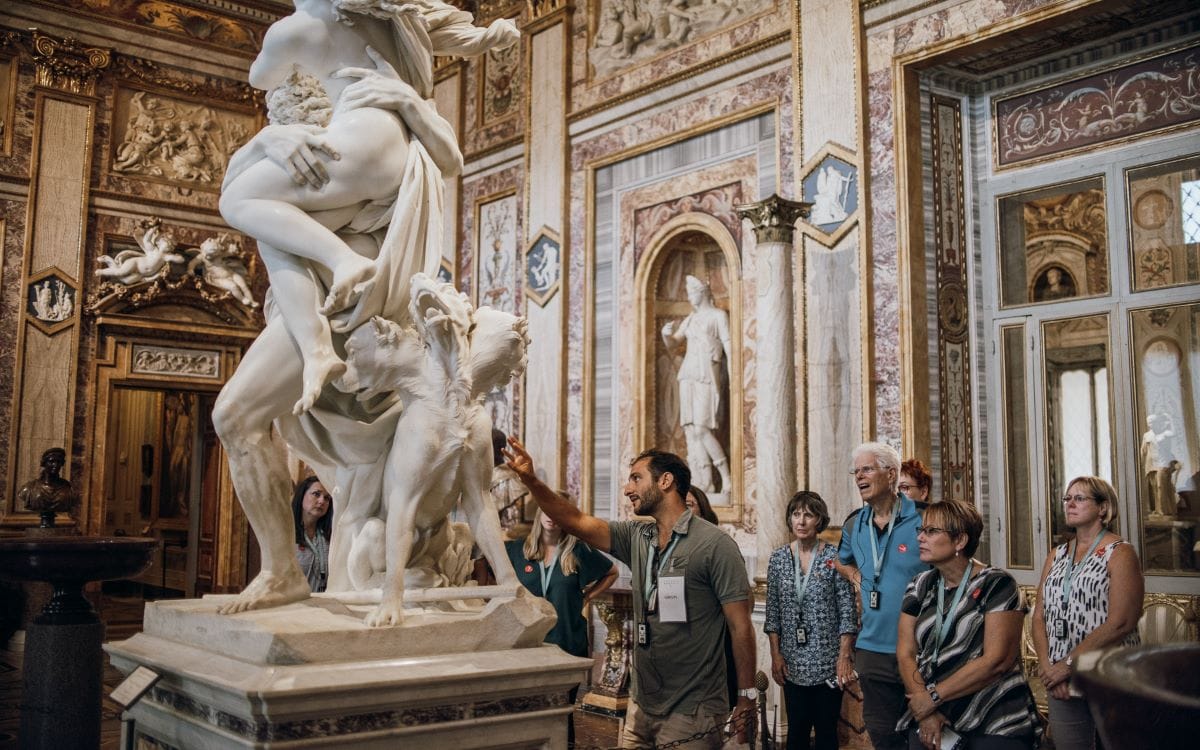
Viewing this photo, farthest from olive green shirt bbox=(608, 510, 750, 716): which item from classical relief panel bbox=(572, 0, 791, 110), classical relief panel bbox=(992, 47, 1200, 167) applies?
classical relief panel bbox=(572, 0, 791, 110)

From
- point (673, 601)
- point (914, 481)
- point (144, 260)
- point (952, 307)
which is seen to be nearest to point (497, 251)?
point (144, 260)

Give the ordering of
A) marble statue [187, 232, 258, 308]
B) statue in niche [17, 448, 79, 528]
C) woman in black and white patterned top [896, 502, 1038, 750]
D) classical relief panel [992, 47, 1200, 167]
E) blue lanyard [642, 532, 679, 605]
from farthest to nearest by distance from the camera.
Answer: marble statue [187, 232, 258, 308] → statue in niche [17, 448, 79, 528] → classical relief panel [992, 47, 1200, 167] → blue lanyard [642, 532, 679, 605] → woman in black and white patterned top [896, 502, 1038, 750]

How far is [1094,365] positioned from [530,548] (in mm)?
4094

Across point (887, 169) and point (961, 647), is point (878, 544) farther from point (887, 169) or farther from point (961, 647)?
point (887, 169)

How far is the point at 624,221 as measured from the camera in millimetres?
9516

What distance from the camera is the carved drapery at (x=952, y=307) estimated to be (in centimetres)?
700

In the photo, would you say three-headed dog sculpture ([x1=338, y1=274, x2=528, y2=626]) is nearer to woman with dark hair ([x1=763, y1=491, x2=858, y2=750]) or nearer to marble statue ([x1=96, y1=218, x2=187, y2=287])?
woman with dark hair ([x1=763, y1=491, x2=858, y2=750])

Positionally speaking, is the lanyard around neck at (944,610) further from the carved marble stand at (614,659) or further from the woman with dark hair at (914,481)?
the carved marble stand at (614,659)

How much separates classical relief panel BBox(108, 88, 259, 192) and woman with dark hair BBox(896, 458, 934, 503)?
377 inches

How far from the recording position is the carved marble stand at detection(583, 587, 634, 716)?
709cm

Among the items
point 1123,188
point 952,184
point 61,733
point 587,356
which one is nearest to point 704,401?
point 587,356

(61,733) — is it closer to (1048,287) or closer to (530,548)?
(530,548)

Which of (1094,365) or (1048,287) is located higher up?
(1048,287)

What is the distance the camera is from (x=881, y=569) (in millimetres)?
4383
